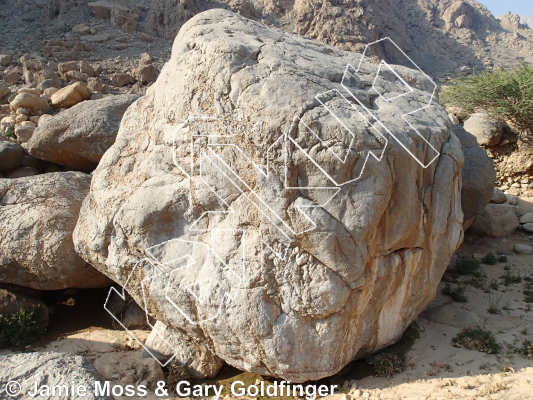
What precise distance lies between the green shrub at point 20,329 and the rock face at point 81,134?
254 centimetres

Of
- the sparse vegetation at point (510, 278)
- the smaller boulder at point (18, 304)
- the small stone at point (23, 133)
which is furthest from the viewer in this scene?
the small stone at point (23, 133)

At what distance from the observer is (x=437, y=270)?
3713 millimetres

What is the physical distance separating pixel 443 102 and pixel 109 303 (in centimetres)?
677

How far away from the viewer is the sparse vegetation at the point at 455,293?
4430 millimetres

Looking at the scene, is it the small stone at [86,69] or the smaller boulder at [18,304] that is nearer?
the smaller boulder at [18,304]

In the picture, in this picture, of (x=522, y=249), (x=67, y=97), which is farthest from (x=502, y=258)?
(x=67, y=97)

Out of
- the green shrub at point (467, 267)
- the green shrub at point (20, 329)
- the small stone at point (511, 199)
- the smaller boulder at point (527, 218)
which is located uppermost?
the small stone at point (511, 199)

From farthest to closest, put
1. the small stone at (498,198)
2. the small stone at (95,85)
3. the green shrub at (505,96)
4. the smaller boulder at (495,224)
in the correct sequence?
the small stone at (95,85)
the green shrub at (505,96)
the small stone at (498,198)
the smaller boulder at (495,224)

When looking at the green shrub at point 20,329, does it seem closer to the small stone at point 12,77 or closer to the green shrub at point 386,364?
the green shrub at point 386,364

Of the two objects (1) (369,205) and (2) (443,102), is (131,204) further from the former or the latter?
(2) (443,102)

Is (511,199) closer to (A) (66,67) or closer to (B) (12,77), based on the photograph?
(A) (66,67)

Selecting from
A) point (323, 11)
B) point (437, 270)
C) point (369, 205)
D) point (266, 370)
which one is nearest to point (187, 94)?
point (369, 205)

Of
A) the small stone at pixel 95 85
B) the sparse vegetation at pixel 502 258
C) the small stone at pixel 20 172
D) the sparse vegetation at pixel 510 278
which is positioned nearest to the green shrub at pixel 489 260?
the sparse vegetation at pixel 502 258

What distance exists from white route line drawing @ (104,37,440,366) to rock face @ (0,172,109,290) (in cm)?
128
